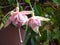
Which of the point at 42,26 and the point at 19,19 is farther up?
the point at 19,19

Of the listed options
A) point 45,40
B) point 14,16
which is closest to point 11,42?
point 45,40

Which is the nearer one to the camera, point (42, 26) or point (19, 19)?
point (19, 19)

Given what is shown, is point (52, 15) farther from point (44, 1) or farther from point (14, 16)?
point (14, 16)

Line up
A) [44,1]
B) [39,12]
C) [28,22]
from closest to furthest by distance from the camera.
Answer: [28,22], [39,12], [44,1]

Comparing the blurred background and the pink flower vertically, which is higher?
the pink flower

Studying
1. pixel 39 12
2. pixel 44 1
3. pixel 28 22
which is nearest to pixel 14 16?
pixel 28 22

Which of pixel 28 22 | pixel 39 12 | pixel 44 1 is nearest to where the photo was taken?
pixel 28 22

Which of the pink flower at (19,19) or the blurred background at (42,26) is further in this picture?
the blurred background at (42,26)

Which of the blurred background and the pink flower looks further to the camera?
the blurred background

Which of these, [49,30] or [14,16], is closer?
[14,16]

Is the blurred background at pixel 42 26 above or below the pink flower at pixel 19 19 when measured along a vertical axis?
below

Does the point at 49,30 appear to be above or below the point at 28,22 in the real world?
below
